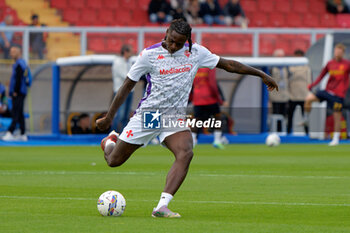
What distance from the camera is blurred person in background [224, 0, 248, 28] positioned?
3036 centimetres

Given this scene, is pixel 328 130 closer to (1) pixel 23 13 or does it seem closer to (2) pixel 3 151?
(2) pixel 3 151

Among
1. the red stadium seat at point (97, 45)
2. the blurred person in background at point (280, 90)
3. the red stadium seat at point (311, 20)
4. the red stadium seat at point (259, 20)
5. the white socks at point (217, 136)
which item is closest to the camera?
the white socks at point (217, 136)

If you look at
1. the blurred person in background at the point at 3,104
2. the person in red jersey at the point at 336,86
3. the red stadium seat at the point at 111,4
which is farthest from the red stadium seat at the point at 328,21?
the blurred person in background at the point at 3,104

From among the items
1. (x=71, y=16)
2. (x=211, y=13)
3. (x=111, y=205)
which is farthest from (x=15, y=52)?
(x=111, y=205)

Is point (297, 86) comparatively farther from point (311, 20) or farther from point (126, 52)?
point (311, 20)

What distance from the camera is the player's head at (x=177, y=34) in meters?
7.86

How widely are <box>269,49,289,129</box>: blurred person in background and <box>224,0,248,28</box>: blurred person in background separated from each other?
6.75m

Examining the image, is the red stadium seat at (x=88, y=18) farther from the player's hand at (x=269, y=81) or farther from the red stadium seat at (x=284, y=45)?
the player's hand at (x=269, y=81)

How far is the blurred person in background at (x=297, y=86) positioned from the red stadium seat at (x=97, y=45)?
17.8 feet

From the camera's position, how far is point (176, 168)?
26.3 feet

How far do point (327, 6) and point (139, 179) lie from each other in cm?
2334

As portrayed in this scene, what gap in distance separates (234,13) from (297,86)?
749cm

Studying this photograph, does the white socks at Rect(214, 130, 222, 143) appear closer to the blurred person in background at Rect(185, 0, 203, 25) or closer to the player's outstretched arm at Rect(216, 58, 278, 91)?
the blurred person in background at Rect(185, 0, 203, 25)

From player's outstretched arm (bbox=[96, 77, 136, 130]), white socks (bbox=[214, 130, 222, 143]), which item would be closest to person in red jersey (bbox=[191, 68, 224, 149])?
white socks (bbox=[214, 130, 222, 143])
